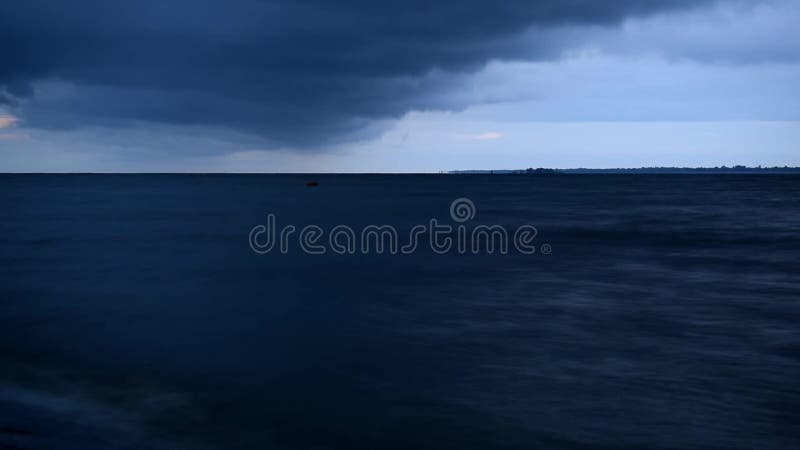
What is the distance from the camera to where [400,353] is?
471 inches

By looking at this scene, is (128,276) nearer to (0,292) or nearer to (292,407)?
(0,292)

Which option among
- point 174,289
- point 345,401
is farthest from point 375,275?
point 345,401

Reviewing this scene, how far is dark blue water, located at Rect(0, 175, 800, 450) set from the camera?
26.6 feet

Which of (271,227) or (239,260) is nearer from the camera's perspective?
(239,260)

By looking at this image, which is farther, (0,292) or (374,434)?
(0,292)

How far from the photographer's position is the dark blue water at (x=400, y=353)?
26.6 feet

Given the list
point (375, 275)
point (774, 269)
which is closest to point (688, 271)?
point (774, 269)

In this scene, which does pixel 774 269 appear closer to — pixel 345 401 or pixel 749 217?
pixel 345 401

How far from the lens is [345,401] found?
9.27 metres

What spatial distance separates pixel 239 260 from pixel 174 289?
6548 mm

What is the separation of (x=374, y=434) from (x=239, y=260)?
1898 centimetres

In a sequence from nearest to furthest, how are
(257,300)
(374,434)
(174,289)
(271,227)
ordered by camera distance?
(374,434), (257,300), (174,289), (271,227)

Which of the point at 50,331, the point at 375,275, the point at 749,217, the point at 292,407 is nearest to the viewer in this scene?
the point at 292,407

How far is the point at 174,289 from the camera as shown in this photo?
1928 centimetres
